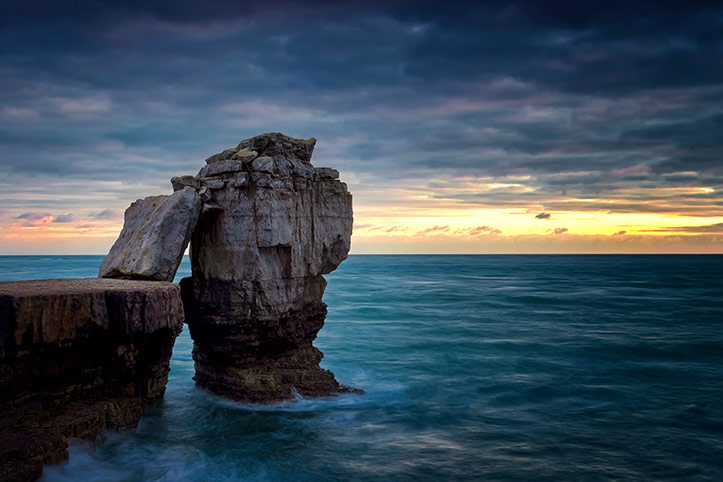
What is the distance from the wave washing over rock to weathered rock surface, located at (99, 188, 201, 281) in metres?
0.03

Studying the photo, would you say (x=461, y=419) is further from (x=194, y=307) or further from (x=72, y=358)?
(x=72, y=358)

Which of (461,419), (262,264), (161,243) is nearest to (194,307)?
(262,264)

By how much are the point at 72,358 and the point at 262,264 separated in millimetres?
4561

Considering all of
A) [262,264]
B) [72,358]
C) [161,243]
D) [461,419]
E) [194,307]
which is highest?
[161,243]

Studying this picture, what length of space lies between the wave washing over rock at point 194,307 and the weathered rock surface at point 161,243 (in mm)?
28

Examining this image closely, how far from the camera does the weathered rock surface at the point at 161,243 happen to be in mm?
10336

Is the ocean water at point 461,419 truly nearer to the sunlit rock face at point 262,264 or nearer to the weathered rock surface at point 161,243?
the sunlit rock face at point 262,264

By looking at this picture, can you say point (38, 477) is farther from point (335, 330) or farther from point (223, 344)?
point (335, 330)

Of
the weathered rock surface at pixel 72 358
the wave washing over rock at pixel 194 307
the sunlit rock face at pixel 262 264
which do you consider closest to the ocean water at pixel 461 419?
the weathered rock surface at pixel 72 358

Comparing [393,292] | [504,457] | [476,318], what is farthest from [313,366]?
[393,292]

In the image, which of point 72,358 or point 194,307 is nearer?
point 72,358

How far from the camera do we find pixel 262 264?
464 inches

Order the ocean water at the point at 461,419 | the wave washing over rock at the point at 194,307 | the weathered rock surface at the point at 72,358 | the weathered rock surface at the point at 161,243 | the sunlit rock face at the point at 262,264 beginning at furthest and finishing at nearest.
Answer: the sunlit rock face at the point at 262,264 < the weathered rock surface at the point at 161,243 < the ocean water at the point at 461,419 < the wave washing over rock at the point at 194,307 < the weathered rock surface at the point at 72,358

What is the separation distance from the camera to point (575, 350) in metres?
21.1
